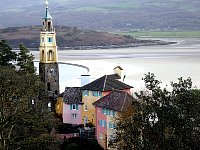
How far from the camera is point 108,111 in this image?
109ft

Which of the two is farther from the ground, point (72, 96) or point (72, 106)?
point (72, 96)

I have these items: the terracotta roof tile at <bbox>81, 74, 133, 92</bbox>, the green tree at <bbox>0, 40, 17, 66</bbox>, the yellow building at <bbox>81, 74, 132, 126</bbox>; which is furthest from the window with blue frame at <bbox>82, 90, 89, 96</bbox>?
the green tree at <bbox>0, 40, 17, 66</bbox>

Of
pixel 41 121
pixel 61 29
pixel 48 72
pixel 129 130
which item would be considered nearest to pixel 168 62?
pixel 48 72

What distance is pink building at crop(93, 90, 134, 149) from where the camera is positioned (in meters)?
31.9

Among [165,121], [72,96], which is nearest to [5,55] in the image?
[72,96]

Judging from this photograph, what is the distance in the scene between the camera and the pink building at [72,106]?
132 ft

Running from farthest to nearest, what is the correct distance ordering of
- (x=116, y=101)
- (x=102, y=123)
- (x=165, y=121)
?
(x=102, y=123)
(x=116, y=101)
(x=165, y=121)

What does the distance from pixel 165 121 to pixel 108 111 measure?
53.0 feet

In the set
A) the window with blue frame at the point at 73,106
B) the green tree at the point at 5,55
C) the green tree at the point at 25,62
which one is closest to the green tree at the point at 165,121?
the window with blue frame at the point at 73,106

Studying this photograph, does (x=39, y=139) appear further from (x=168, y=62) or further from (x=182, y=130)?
(x=168, y=62)

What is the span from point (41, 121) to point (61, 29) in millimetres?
151311

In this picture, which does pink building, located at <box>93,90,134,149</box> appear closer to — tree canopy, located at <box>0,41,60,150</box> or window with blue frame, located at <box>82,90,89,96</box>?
window with blue frame, located at <box>82,90,89,96</box>

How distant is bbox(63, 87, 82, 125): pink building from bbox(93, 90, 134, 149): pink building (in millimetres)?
5374

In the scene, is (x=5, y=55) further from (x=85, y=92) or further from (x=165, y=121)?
(x=165, y=121)
